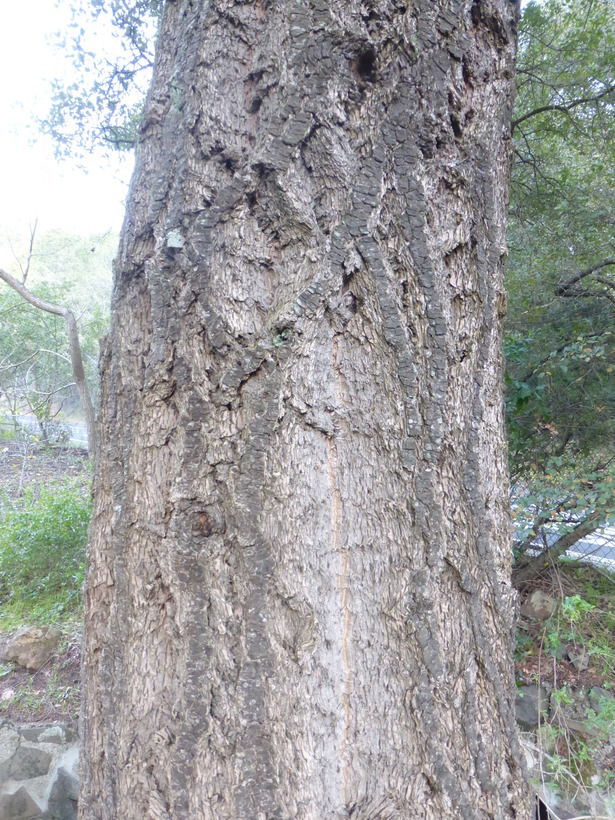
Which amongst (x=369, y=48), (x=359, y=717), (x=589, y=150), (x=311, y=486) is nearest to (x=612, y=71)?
(x=589, y=150)

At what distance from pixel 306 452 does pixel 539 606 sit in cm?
314

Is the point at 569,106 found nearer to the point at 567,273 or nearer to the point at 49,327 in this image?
the point at 567,273

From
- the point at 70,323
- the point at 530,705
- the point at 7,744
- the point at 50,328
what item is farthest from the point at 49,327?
the point at 530,705

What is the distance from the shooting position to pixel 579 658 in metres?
3.08

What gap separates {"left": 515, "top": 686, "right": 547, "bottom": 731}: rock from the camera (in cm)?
291

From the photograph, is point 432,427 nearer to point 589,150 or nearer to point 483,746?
point 483,746

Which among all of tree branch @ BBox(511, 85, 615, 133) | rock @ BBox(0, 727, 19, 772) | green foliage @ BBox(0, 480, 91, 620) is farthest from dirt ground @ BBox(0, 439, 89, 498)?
tree branch @ BBox(511, 85, 615, 133)

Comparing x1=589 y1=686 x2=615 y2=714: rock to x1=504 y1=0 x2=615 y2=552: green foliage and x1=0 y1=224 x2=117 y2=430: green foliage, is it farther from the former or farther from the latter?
x1=0 y1=224 x2=117 y2=430: green foliage

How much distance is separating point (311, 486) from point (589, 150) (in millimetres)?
4689

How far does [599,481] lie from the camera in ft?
10.4

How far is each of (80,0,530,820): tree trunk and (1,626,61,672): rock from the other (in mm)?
2480

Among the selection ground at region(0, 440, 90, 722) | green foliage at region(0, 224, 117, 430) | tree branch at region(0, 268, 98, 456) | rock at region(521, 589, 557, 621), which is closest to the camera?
ground at region(0, 440, 90, 722)

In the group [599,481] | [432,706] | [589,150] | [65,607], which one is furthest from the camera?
[589,150]

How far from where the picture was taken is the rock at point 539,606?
337cm
